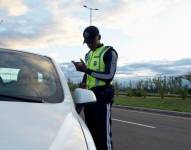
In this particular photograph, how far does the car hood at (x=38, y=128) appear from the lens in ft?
10.0

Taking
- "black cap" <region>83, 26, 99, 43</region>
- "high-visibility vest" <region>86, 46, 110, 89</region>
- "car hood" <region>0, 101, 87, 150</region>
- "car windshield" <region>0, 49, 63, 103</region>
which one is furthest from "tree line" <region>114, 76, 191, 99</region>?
"car hood" <region>0, 101, 87, 150</region>

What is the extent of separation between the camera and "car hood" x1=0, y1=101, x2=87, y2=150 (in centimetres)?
306

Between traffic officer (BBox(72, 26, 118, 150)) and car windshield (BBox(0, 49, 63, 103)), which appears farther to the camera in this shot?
traffic officer (BBox(72, 26, 118, 150))

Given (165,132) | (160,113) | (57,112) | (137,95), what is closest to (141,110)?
(160,113)

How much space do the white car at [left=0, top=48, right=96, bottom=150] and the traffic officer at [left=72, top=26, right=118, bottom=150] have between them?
79 centimetres

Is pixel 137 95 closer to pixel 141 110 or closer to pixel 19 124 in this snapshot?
pixel 141 110

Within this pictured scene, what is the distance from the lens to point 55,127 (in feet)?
11.2

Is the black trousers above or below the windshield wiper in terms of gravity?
below

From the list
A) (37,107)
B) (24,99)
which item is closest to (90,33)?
(24,99)

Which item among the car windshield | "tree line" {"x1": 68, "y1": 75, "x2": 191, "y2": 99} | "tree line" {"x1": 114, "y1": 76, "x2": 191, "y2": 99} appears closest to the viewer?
the car windshield

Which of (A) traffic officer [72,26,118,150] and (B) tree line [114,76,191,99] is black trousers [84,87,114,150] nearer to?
(A) traffic officer [72,26,118,150]

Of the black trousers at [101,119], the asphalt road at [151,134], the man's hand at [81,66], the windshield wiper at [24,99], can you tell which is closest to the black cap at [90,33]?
the man's hand at [81,66]

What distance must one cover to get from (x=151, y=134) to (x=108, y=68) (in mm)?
6987

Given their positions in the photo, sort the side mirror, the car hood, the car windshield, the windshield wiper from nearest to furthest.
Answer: the car hood → the windshield wiper → the car windshield → the side mirror
